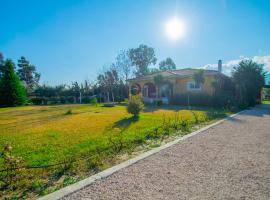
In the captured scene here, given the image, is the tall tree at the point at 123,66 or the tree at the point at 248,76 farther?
the tall tree at the point at 123,66

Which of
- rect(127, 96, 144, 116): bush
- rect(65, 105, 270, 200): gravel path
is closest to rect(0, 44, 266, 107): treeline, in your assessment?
rect(127, 96, 144, 116): bush

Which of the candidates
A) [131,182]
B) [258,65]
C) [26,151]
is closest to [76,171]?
[131,182]

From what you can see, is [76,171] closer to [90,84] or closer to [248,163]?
[248,163]

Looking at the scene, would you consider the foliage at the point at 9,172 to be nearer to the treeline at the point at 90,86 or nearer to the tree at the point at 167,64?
the treeline at the point at 90,86

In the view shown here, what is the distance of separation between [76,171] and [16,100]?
30.0 metres

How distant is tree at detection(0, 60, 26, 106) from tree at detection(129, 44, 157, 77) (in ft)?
83.6

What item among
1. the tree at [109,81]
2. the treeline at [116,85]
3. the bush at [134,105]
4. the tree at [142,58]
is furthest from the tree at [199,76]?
the tree at [142,58]

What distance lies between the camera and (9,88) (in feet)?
88.6

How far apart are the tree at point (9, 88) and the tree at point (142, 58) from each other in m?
25.5

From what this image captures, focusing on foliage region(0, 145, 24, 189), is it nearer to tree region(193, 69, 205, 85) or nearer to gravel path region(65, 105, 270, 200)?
gravel path region(65, 105, 270, 200)

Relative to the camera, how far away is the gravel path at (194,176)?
255cm

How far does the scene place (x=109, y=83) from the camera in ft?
115

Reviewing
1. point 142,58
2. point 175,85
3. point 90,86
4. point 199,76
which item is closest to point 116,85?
point 90,86

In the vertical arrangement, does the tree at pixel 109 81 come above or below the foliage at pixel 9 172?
above
